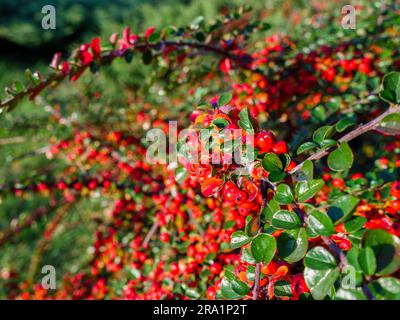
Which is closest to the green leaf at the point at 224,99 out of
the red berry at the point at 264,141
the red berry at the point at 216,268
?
→ the red berry at the point at 264,141

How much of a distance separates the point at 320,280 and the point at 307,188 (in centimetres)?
18

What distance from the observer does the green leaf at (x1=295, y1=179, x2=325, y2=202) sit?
71 centimetres

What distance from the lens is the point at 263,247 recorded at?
2.26 ft

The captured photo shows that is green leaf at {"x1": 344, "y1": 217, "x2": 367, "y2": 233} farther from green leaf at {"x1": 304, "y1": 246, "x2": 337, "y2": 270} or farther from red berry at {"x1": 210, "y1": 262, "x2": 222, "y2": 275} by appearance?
red berry at {"x1": 210, "y1": 262, "x2": 222, "y2": 275}

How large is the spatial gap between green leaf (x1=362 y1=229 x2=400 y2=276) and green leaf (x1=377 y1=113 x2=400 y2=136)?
23cm

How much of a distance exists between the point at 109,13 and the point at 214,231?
665 centimetres

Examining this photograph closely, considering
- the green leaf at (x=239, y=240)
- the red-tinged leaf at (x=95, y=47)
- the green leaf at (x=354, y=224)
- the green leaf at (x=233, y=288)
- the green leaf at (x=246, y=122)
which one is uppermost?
the red-tinged leaf at (x=95, y=47)

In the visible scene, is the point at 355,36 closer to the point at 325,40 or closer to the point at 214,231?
the point at 325,40

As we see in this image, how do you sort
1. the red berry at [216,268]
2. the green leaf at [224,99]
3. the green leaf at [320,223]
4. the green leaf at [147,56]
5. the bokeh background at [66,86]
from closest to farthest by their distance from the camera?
1. the green leaf at [320,223]
2. the green leaf at [224,99]
3. the red berry at [216,268]
4. the green leaf at [147,56]
5. the bokeh background at [66,86]

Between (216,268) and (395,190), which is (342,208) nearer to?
(395,190)

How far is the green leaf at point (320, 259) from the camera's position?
2.02 ft

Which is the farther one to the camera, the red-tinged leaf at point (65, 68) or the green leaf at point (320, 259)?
the red-tinged leaf at point (65, 68)

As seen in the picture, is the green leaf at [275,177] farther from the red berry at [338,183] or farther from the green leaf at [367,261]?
the red berry at [338,183]

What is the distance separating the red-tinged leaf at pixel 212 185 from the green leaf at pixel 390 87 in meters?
0.38
